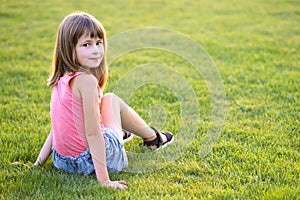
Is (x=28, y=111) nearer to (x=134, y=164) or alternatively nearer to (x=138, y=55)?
(x=134, y=164)

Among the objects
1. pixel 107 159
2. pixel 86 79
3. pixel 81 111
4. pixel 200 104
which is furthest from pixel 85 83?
pixel 200 104

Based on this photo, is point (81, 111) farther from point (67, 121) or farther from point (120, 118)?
point (120, 118)

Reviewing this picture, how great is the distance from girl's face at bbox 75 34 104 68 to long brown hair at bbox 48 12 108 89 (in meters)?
0.02

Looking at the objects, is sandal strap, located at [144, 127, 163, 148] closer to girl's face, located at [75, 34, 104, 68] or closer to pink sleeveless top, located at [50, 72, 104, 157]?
pink sleeveless top, located at [50, 72, 104, 157]

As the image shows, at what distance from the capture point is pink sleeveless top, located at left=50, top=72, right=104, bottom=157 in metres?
2.76

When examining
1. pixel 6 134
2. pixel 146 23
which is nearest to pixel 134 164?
pixel 6 134

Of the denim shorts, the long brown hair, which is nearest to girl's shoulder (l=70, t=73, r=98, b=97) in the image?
the long brown hair

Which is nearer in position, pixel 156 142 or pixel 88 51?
pixel 88 51

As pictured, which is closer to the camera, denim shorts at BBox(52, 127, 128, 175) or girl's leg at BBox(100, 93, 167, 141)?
denim shorts at BBox(52, 127, 128, 175)

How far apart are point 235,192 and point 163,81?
2417mm

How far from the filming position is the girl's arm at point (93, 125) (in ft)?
8.80

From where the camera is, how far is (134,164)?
10.3 ft

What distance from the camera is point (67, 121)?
9.29ft

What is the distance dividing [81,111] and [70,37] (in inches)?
17.8
